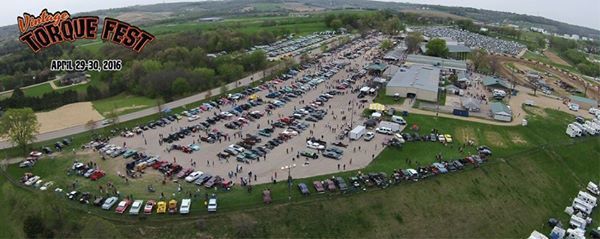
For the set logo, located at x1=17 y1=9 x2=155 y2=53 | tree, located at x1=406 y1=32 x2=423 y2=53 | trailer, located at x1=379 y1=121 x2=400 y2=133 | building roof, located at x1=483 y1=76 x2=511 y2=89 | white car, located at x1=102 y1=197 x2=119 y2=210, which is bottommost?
white car, located at x1=102 y1=197 x2=119 y2=210

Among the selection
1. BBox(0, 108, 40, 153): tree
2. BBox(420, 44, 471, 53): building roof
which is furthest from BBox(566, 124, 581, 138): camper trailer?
BBox(0, 108, 40, 153): tree

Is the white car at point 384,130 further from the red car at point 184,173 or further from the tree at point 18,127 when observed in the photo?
the tree at point 18,127

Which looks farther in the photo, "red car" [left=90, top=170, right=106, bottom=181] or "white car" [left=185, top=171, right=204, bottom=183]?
"red car" [left=90, top=170, right=106, bottom=181]

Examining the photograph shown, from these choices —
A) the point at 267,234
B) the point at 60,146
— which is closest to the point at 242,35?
the point at 60,146

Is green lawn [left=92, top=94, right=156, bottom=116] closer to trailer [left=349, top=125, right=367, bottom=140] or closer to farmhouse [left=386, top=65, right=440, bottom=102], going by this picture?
trailer [left=349, top=125, right=367, bottom=140]

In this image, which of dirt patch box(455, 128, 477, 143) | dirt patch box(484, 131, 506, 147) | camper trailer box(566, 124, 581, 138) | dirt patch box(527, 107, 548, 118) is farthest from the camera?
dirt patch box(527, 107, 548, 118)

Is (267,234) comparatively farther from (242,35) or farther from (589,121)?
(242,35)
